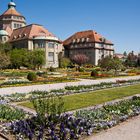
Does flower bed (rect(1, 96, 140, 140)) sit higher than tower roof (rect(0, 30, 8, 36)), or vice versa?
tower roof (rect(0, 30, 8, 36))

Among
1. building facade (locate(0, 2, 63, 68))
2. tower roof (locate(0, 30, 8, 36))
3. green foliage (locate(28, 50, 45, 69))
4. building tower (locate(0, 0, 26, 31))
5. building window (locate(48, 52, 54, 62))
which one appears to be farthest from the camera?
building tower (locate(0, 0, 26, 31))

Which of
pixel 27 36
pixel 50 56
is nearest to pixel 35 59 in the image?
pixel 50 56

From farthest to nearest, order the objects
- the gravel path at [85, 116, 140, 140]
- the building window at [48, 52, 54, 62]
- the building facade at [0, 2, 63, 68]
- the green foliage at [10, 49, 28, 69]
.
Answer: the building facade at [0, 2, 63, 68] → the building window at [48, 52, 54, 62] → the green foliage at [10, 49, 28, 69] → the gravel path at [85, 116, 140, 140]

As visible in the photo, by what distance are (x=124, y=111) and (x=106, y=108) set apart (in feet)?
2.78

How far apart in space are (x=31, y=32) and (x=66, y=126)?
63.8 metres

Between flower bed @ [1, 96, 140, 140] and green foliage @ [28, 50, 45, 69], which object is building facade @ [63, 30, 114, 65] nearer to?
green foliage @ [28, 50, 45, 69]

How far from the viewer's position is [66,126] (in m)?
7.88

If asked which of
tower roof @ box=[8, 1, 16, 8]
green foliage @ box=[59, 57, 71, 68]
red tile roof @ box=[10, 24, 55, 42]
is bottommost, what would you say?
green foliage @ box=[59, 57, 71, 68]

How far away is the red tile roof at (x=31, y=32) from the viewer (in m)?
69.0

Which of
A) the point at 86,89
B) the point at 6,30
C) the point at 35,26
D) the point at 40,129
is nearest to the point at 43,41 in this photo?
the point at 35,26

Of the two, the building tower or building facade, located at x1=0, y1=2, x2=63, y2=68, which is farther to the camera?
the building tower

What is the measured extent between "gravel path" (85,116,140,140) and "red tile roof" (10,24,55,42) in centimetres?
6135

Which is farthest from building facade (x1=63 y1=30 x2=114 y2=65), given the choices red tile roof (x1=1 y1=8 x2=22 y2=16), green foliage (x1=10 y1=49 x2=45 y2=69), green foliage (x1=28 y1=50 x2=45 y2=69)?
green foliage (x1=28 y1=50 x2=45 y2=69)

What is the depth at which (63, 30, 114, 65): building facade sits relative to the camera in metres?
78.9
